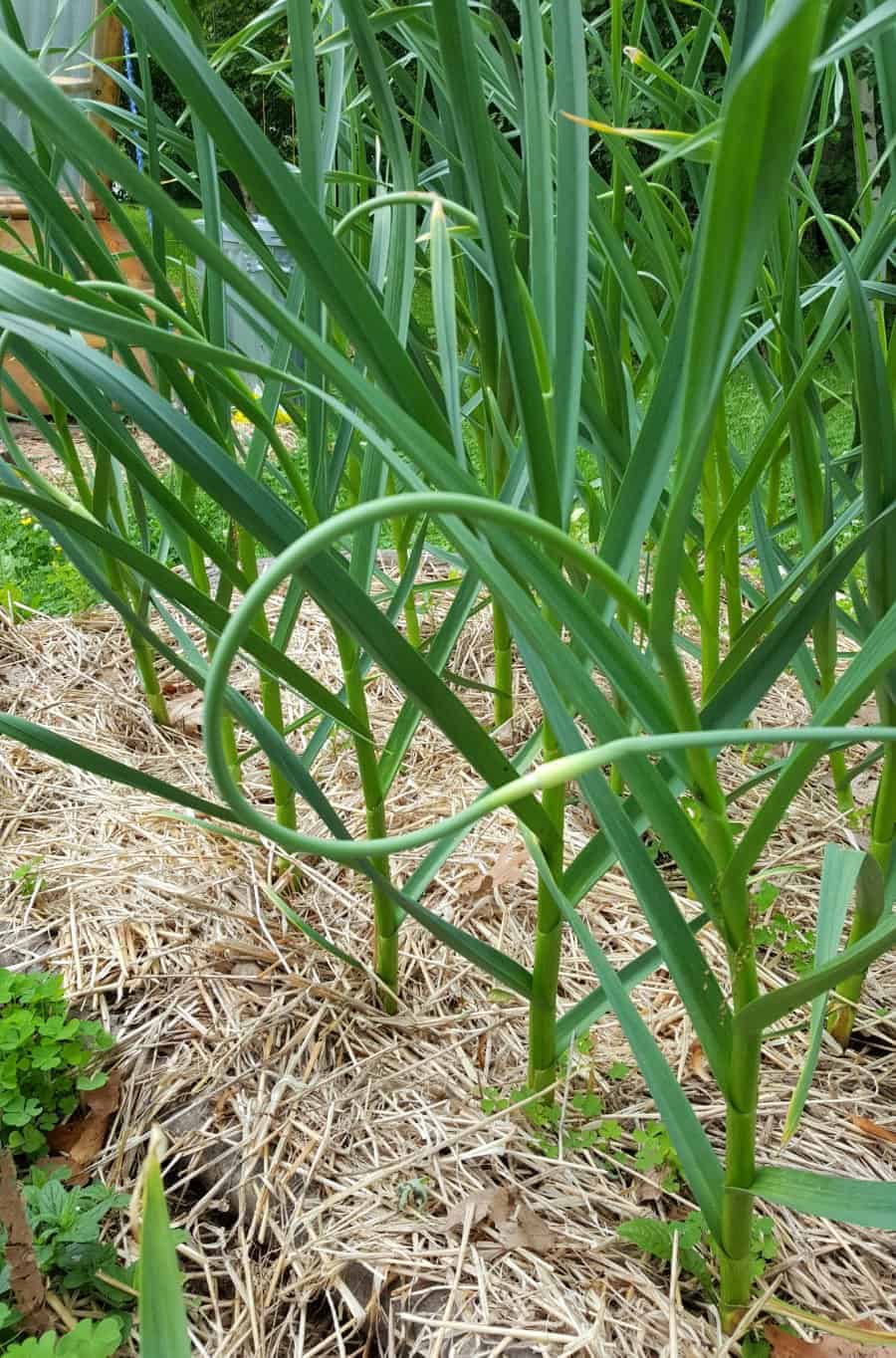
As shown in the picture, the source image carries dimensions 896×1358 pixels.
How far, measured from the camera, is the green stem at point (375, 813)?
69 centimetres

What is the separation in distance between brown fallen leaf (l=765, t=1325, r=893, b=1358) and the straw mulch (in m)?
0.02

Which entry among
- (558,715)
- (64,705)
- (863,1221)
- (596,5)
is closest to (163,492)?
(558,715)

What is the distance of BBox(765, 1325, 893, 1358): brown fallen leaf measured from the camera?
0.50 m

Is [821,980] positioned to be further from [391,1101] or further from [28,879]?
[28,879]

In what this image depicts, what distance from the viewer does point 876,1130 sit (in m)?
0.64

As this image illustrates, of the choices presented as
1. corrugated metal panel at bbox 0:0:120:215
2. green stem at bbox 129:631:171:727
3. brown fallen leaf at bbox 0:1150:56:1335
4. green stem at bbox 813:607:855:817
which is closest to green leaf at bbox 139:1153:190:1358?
brown fallen leaf at bbox 0:1150:56:1335

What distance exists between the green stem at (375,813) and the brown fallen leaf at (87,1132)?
0.20 m

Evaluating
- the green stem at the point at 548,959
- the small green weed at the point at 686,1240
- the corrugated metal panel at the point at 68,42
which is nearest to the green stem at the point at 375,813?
the green stem at the point at 548,959

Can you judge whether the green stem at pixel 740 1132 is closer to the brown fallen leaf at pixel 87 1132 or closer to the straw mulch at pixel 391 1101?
the straw mulch at pixel 391 1101

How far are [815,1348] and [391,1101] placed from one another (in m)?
0.29

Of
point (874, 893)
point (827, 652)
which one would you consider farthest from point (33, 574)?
point (874, 893)

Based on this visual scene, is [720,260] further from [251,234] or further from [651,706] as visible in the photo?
[251,234]

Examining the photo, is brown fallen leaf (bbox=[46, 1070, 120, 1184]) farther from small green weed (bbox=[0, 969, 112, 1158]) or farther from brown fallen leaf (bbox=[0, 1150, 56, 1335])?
brown fallen leaf (bbox=[0, 1150, 56, 1335])

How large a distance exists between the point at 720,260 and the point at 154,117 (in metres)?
0.64
